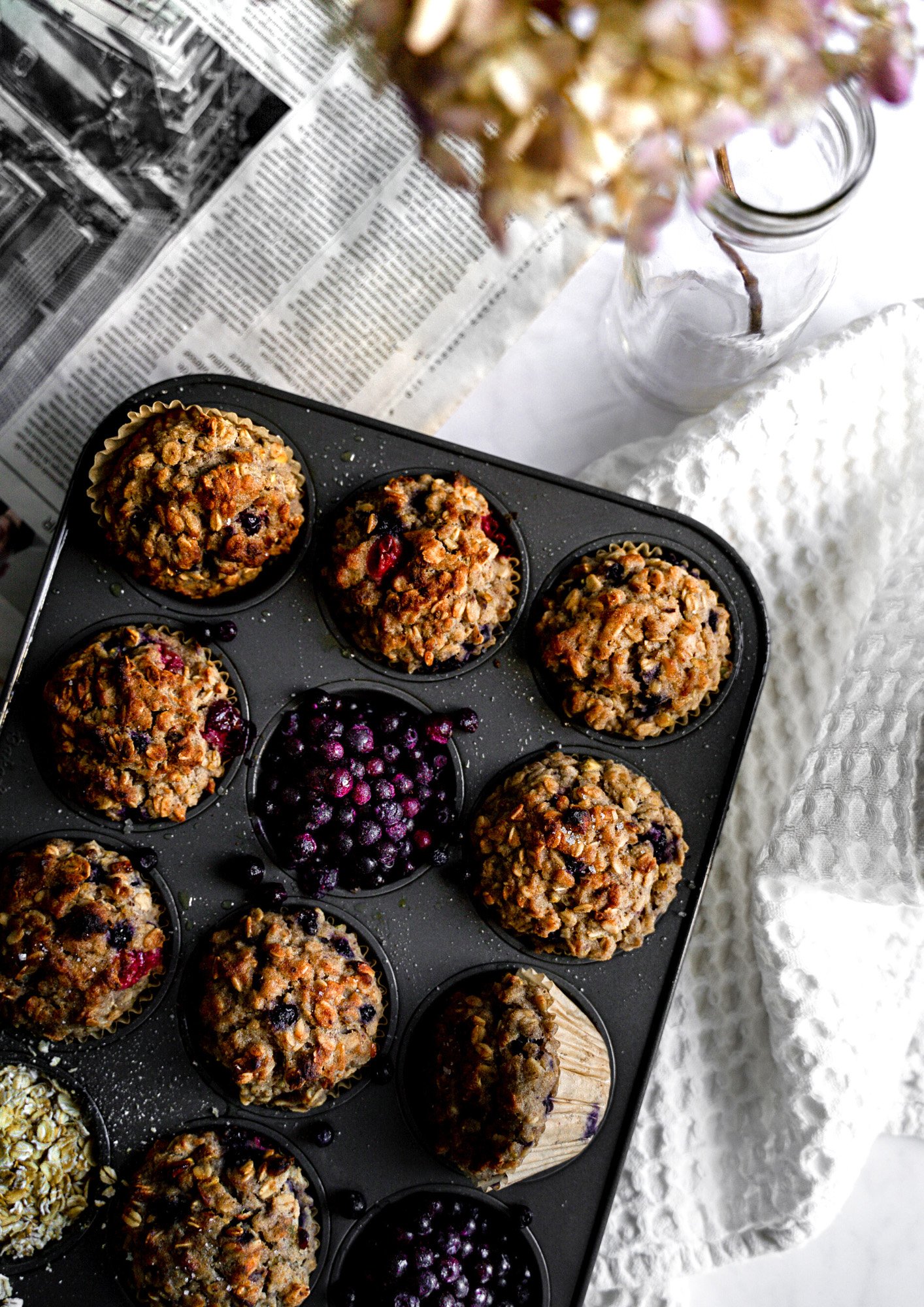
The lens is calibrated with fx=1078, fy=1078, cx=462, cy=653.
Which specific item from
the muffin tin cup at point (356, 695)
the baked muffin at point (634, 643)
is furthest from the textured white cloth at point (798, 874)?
the muffin tin cup at point (356, 695)

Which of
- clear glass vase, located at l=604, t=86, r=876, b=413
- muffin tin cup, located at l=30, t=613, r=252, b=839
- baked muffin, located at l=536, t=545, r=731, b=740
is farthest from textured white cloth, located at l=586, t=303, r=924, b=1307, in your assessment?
muffin tin cup, located at l=30, t=613, r=252, b=839

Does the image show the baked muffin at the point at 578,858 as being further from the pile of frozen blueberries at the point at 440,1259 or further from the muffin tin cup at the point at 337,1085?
the pile of frozen blueberries at the point at 440,1259

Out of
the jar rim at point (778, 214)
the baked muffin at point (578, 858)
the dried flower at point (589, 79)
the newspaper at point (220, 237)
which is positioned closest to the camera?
the dried flower at point (589, 79)

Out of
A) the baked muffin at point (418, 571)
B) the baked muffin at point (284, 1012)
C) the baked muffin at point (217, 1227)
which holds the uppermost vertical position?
the baked muffin at point (418, 571)

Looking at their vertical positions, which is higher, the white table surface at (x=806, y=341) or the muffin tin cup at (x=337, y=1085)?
the white table surface at (x=806, y=341)

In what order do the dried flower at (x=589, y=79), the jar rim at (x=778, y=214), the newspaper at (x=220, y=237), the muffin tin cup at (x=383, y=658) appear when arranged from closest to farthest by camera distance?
the dried flower at (x=589, y=79) < the jar rim at (x=778, y=214) < the muffin tin cup at (x=383, y=658) < the newspaper at (x=220, y=237)

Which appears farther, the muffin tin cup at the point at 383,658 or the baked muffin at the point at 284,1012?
the muffin tin cup at the point at 383,658

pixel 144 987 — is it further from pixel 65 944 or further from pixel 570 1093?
pixel 570 1093

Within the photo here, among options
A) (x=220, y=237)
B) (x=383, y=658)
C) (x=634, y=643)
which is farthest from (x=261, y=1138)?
(x=220, y=237)
